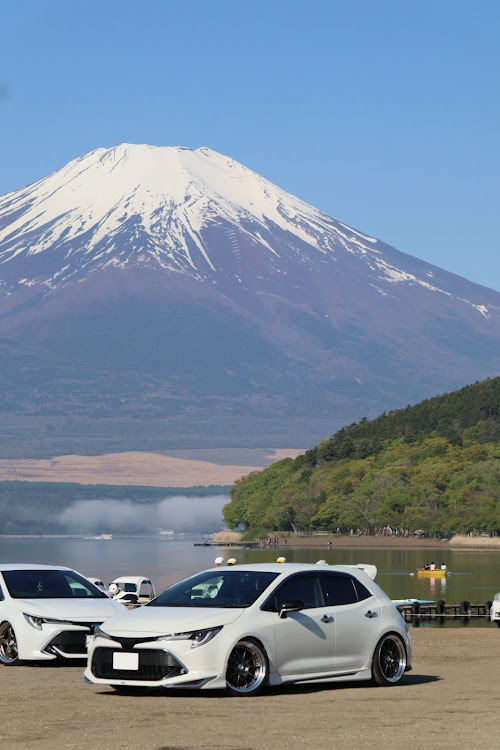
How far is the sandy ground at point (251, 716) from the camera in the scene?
15289 mm

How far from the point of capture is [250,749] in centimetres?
1478

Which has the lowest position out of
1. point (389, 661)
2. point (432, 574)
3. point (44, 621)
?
point (389, 661)

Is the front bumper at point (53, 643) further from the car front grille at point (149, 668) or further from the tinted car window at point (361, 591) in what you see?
the tinted car window at point (361, 591)

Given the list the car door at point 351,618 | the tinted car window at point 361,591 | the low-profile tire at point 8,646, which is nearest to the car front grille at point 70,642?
the low-profile tire at point 8,646

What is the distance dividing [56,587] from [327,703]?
7917mm

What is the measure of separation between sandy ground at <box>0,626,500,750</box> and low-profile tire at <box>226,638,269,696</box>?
176 millimetres

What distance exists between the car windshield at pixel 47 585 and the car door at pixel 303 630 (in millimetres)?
5704

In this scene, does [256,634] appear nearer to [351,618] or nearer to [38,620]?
[351,618]

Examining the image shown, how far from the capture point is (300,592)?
66.9 ft

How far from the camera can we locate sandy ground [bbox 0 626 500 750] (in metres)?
15.3

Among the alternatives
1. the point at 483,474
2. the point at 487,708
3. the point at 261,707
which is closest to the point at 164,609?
the point at 261,707

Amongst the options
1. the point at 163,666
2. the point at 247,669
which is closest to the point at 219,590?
the point at 247,669

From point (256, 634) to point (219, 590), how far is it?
1197 mm

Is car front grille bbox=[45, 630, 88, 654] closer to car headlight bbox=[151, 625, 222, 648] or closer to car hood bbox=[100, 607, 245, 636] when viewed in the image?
car hood bbox=[100, 607, 245, 636]
